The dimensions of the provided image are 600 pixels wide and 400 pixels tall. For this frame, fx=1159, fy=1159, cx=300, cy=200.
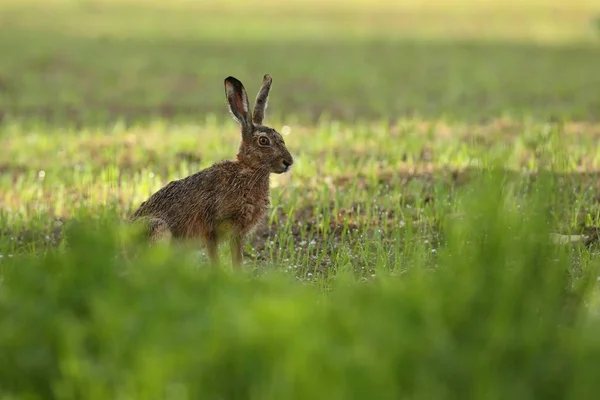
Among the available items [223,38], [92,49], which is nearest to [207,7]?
[223,38]

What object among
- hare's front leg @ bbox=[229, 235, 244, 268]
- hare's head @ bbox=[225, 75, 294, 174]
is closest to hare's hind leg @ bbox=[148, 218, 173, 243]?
hare's front leg @ bbox=[229, 235, 244, 268]

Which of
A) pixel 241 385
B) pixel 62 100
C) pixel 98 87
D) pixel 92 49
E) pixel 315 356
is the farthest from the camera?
pixel 92 49

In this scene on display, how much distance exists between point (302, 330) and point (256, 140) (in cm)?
360

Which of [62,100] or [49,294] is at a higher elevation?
[62,100]

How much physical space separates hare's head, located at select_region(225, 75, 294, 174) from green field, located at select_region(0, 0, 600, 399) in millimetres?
655

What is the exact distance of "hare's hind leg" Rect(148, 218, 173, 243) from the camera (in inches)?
281

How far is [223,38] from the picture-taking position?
2445 cm

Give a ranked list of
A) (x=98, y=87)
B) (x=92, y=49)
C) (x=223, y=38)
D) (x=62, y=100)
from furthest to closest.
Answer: (x=223, y=38)
(x=92, y=49)
(x=98, y=87)
(x=62, y=100)

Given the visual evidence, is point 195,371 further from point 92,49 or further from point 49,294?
point 92,49

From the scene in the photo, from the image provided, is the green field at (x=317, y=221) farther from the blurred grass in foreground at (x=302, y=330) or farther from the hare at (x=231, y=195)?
the hare at (x=231, y=195)

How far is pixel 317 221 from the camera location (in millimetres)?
8891

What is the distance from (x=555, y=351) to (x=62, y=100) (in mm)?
13611

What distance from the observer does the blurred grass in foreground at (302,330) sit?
3869 millimetres

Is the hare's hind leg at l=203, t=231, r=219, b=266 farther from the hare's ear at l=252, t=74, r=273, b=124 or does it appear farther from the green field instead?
the hare's ear at l=252, t=74, r=273, b=124
